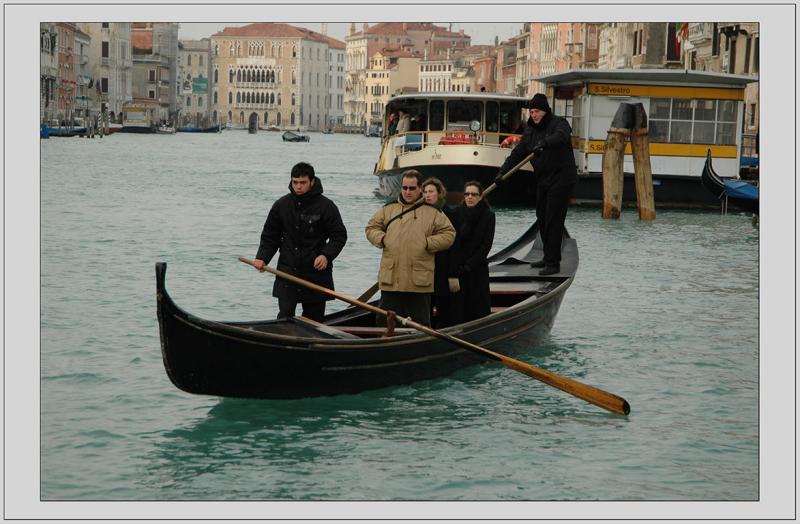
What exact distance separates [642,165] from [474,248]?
1255cm

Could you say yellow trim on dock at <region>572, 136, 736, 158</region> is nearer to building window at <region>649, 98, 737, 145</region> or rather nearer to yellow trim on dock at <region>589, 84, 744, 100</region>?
building window at <region>649, 98, 737, 145</region>

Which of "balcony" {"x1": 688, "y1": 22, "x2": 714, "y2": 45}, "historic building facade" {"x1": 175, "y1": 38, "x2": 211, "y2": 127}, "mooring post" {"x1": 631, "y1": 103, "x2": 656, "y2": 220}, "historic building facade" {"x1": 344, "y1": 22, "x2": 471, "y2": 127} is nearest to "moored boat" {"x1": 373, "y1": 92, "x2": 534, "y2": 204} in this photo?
"mooring post" {"x1": 631, "y1": 103, "x2": 656, "y2": 220}

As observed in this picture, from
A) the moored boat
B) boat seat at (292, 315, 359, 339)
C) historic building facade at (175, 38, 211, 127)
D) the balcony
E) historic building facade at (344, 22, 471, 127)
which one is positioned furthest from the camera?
historic building facade at (175, 38, 211, 127)

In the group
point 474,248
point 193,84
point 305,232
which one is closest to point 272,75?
point 193,84

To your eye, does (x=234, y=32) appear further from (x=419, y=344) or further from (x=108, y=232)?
(x=419, y=344)

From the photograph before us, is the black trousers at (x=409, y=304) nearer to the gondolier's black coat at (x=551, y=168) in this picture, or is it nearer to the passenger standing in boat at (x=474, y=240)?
the passenger standing in boat at (x=474, y=240)

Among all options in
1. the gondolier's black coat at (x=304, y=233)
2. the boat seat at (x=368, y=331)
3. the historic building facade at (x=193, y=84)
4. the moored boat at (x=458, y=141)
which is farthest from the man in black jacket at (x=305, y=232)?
the historic building facade at (x=193, y=84)

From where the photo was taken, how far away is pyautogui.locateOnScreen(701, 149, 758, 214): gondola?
20.8 meters

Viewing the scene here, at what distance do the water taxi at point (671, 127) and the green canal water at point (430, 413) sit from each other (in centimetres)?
672

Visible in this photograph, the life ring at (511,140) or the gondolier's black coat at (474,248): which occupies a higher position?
the life ring at (511,140)

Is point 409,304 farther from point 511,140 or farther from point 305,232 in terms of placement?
point 511,140

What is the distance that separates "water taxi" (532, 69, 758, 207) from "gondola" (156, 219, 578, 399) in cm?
1409

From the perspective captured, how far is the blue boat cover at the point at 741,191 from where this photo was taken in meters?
20.8

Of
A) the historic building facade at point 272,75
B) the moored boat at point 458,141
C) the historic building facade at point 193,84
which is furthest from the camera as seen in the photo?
the historic building facade at point 193,84
